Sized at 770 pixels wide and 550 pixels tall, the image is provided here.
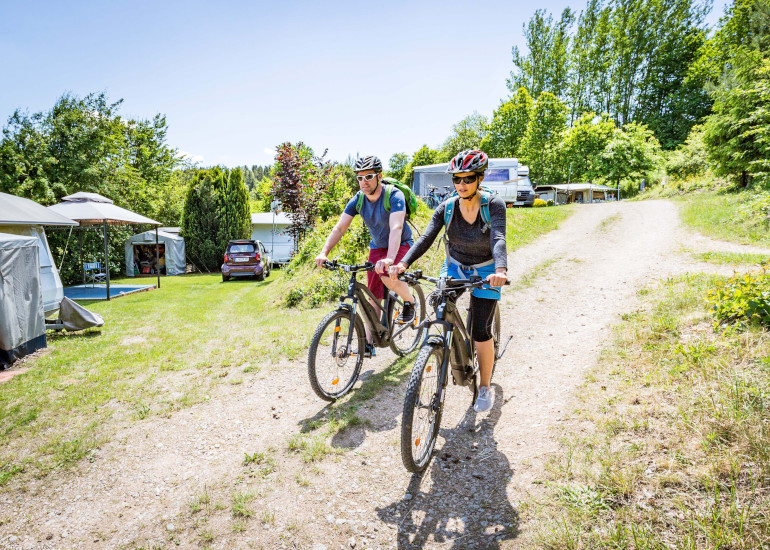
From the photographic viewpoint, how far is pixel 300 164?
15.0 metres

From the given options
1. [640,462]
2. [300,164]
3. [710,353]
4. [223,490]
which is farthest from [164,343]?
[300,164]

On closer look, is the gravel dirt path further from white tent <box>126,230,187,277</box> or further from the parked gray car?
white tent <box>126,230,187,277</box>

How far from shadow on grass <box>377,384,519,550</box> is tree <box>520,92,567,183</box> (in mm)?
44410

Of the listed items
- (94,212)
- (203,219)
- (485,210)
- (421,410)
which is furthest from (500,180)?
(421,410)

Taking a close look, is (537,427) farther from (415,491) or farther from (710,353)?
(710,353)

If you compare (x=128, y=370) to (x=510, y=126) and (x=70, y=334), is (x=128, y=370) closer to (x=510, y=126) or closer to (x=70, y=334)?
(x=70, y=334)

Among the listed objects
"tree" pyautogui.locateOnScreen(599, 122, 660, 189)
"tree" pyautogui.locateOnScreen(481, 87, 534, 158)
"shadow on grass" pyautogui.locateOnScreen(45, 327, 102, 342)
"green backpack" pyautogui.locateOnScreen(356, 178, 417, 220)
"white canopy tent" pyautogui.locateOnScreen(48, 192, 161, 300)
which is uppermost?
"tree" pyautogui.locateOnScreen(481, 87, 534, 158)

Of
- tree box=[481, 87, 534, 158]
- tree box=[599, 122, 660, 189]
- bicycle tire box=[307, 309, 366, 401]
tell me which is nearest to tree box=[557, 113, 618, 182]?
tree box=[599, 122, 660, 189]

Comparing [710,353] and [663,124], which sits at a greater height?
[663,124]

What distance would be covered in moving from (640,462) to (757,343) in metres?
1.81

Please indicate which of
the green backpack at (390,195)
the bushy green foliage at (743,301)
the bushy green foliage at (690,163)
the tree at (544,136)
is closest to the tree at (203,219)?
the green backpack at (390,195)

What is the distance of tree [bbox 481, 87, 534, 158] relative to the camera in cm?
4359

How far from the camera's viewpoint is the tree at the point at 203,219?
23.4 meters

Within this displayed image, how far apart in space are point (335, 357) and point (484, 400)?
57.0 inches
